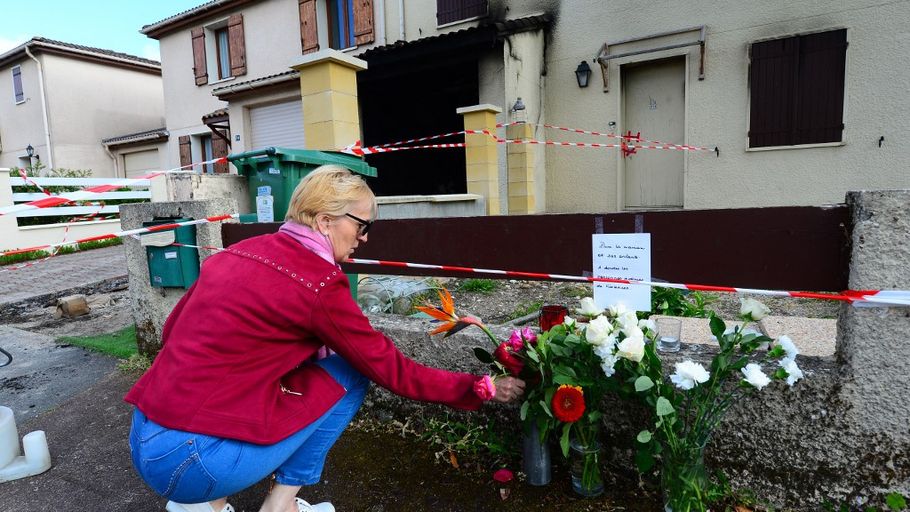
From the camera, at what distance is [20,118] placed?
64.7 feet

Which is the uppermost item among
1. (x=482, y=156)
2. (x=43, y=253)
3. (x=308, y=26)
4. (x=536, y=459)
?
(x=308, y=26)

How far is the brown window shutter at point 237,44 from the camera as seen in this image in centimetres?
1441

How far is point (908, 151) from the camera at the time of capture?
6.84 metres

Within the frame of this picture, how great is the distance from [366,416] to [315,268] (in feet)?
4.63

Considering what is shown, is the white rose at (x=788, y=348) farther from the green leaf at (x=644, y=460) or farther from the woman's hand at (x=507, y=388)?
→ the woman's hand at (x=507, y=388)

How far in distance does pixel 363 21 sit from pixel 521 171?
5875 mm

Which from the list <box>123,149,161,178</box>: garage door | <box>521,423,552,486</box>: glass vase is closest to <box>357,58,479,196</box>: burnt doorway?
<box>521,423,552,486</box>: glass vase

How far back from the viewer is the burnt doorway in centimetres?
1084

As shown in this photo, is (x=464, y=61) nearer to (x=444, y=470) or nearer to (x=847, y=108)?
(x=847, y=108)

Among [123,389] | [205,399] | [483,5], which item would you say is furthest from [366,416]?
[483,5]

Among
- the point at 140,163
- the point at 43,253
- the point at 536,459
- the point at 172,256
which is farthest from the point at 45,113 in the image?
the point at 536,459

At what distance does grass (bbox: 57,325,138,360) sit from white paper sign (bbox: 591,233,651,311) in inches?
149

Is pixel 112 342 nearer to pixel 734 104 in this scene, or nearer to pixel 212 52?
pixel 734 104

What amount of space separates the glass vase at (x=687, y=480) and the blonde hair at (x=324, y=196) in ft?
4.40
